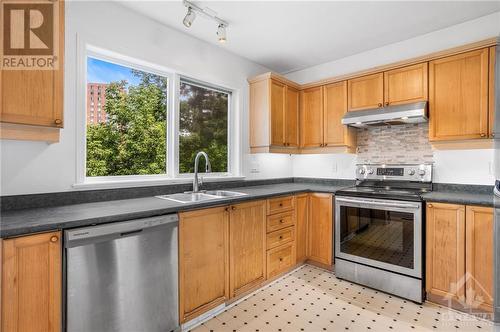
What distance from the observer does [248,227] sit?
2.44 meters

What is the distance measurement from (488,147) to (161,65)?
3.17 meters

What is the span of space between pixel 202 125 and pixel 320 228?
1.84m

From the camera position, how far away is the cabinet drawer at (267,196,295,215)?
8.74ft

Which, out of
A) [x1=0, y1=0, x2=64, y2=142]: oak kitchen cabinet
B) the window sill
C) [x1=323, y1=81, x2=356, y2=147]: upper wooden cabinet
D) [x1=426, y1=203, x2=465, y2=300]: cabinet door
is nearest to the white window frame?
the window sill

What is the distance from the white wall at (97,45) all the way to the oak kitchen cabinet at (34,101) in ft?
0.98

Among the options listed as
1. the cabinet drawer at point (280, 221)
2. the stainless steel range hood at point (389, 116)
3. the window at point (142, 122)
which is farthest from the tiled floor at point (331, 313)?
the stainless steel range hood at point (389, 116)

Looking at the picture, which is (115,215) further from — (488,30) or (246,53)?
(488,30)

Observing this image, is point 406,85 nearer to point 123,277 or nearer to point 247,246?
point 247,246

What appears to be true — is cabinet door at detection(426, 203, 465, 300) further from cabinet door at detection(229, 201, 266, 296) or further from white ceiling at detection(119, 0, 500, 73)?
white ceiling at detection(119, 0, 500, 73)

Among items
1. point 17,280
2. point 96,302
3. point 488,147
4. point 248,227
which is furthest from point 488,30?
point 17,280

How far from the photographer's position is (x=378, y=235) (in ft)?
8.44

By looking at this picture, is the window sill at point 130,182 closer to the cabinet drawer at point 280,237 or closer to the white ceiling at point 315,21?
the cabinet drawer at point 280,237

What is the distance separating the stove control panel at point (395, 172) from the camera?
2816mm

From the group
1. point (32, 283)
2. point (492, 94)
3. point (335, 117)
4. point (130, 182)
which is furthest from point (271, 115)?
point (32, 283)
